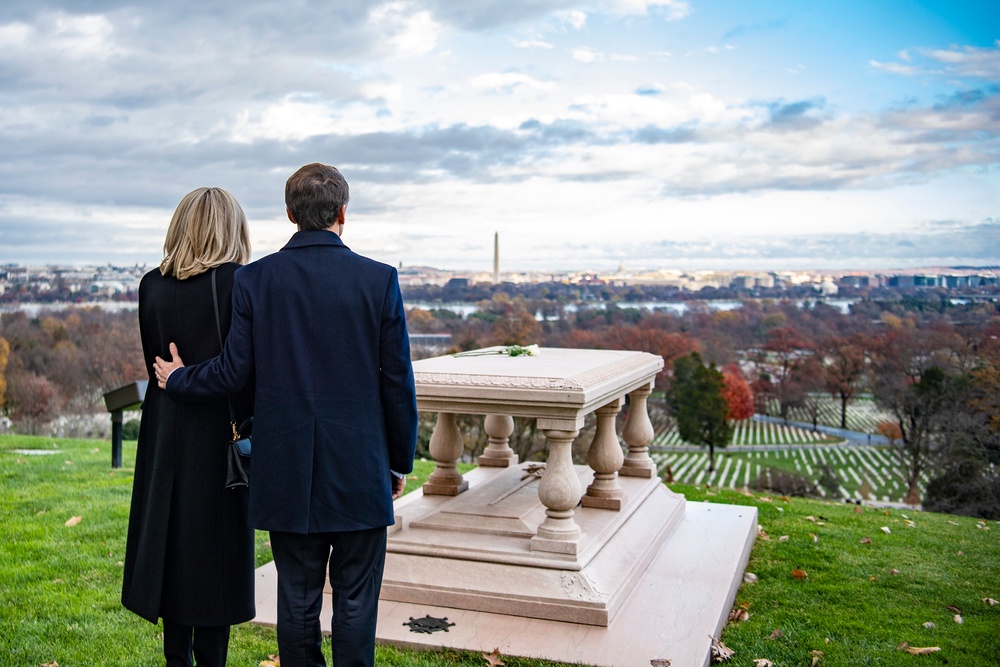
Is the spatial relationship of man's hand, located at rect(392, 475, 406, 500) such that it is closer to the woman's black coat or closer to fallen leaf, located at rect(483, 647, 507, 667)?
the woman's black coat

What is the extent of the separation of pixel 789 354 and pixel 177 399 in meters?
69.5

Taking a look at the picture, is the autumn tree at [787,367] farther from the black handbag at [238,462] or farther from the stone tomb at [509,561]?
the black handbag at [238,462]

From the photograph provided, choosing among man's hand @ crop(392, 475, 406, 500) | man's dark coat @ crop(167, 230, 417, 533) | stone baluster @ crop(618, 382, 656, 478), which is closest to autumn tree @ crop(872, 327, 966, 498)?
stone baluster @ crop(618, 382, 656, 478)

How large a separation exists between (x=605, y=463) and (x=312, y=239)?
3399 millimetres

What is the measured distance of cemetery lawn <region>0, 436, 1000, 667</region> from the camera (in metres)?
3.96

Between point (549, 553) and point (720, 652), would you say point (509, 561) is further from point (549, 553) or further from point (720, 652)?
point (720, 652)

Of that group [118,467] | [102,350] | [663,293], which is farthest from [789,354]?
[118,467]

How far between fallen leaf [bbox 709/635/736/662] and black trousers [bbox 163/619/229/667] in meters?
2.28

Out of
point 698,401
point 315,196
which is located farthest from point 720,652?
point 698,401

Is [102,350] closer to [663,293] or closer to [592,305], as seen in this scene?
[592,305]

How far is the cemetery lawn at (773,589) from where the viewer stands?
3.96m

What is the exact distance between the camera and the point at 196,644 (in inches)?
123

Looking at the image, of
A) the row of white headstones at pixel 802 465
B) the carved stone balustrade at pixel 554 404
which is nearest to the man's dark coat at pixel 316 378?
the carved stone balustrade at pixel 554 404

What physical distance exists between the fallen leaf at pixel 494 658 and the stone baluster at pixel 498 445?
3184 mm
